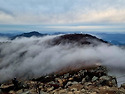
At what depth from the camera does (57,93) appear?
2255 cm

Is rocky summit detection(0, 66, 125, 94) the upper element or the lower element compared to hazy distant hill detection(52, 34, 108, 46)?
lower

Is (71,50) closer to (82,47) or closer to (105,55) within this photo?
(82,47)

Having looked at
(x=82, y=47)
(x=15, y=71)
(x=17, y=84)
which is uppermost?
(x=82, y=47)

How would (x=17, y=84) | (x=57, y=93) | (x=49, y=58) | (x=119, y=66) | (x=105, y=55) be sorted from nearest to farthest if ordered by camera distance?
(x=57, y=93) → (x=17, y=84) → (x=119, y=66) → (x=105, y=55) → (x=49, y=58)

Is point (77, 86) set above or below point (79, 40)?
below

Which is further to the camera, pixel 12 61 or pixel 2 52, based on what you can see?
pixel 2 52

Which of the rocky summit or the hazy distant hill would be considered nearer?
the rocky summit

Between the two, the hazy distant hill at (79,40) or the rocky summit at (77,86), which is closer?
the rocky summit at (77,86)

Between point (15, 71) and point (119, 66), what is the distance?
110 ft

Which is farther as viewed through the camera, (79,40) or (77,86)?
(79,40)

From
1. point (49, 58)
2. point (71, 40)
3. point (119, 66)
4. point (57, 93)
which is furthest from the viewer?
point (71, 40)

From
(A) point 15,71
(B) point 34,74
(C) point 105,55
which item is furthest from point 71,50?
(A) point 15,71

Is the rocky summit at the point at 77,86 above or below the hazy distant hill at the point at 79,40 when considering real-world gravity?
below

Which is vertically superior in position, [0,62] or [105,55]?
[105,55]
